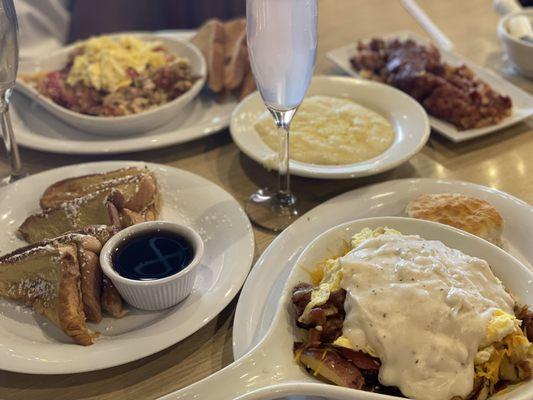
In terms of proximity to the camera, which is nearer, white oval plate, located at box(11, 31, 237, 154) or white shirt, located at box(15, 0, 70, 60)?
white oval plate, located at box(11, 31, 237, 154)

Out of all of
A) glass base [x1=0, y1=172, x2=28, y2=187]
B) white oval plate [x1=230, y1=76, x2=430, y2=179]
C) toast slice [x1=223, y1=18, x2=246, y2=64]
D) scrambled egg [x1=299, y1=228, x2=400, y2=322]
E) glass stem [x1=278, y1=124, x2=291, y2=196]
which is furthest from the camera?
toast slice [x1=223, y1=18, x2=246, y2=64]

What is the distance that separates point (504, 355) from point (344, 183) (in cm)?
84

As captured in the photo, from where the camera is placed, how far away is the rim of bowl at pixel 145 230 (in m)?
1.21

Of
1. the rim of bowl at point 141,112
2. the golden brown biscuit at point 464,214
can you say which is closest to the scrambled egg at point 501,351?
the golden brown biscuit at point 464,214

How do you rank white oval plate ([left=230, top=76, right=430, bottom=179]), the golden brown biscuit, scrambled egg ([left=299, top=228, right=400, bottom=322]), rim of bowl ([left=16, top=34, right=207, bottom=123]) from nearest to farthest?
scrambled egg ([left=299, top=228, right=400, bottom=322]), the golden brown biscuit, white oval plate ([left=230, top=76, right=430, bottom=179]), rim of bowl ([left=16, top=34, right=207, bottom=123])

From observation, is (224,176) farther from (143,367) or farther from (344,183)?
(143,367)

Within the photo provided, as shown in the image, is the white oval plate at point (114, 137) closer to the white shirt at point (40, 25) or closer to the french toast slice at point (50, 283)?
the french toast slice at point (50, 283)

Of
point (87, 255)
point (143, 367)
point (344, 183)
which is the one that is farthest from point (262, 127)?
point (143, 367)

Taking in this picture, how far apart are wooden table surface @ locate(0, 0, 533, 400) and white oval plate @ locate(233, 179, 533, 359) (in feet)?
0.30

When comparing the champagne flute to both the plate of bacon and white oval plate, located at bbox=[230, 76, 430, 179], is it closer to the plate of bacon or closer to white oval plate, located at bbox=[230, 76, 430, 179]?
white oval plate, located at bbox=[230, 76, 430, 179]

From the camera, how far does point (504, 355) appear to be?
105 cm

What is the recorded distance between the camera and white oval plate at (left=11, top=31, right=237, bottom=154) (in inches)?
73.9

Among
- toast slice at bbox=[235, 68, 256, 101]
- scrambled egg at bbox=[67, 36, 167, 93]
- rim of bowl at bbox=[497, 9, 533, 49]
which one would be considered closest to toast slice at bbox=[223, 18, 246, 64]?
toast slice at bbox=[235, 68, 256, 101]

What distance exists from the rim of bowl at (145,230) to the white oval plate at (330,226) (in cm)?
14
